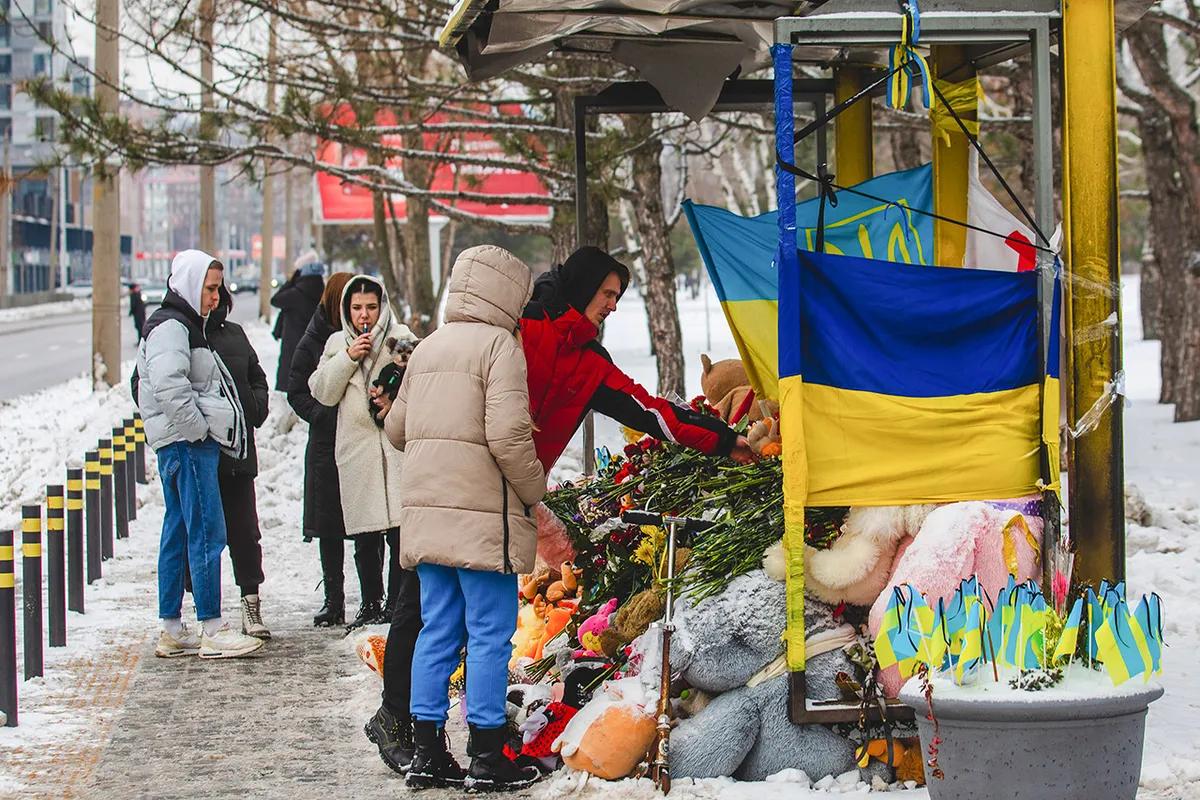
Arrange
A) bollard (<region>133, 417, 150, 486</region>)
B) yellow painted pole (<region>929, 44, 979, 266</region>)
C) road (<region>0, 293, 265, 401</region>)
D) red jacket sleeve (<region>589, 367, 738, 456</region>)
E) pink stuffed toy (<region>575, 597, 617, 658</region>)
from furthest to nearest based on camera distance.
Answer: road (<region>0, 293, 265, 401</region>) < bollard (<region>133, 417, 150, 486</region>) < yellow painted pole (<region>929, 44, 979, 266</region>) < pink stuffed toy (<region>575, 597, 617, 658</region>) < red jacket sleeve (<region>589, 367, 738, 456</region>)

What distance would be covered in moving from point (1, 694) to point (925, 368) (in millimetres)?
3985

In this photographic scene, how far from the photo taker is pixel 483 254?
5.79 metres

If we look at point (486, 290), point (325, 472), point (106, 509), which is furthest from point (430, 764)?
point (106, 509)

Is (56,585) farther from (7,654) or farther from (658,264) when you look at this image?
(658,264)

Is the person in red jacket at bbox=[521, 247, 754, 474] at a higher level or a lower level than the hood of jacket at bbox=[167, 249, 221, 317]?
lower

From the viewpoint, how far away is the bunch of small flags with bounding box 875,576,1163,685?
15.3 feet

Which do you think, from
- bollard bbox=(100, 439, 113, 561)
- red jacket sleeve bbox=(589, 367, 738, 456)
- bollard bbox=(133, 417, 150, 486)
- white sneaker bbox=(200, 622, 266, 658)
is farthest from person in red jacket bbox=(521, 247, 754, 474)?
bollard bbox=(133, 417, 150, 486)

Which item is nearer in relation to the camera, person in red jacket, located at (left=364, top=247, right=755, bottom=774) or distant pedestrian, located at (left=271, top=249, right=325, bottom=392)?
person in red jacket, located at (left=364, top=247, right=755, bottom=774)

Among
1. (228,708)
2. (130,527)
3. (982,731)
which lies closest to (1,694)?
(228,708)

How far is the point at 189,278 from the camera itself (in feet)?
25.7

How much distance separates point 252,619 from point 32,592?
1.20 metres

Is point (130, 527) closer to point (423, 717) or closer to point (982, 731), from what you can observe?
point (423, 717)

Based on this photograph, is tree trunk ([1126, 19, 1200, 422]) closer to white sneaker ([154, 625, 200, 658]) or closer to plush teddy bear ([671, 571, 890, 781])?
white sneaker ([154, 625, 200, 658])

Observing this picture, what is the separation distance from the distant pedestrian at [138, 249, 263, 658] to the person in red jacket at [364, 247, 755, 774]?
83.4 inches
